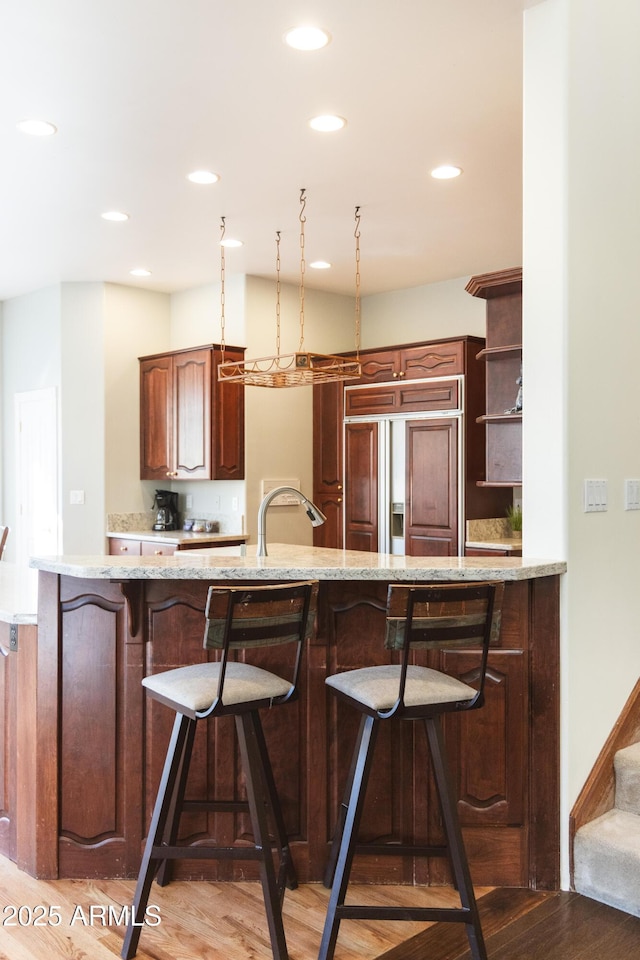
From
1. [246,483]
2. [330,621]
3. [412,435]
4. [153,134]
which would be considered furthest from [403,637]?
[246,483]

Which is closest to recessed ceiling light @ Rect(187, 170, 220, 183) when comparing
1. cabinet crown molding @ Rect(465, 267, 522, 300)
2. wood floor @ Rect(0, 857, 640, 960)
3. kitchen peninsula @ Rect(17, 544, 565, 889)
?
cabinet crown molding @ Rect(465, 267, 522, 300)

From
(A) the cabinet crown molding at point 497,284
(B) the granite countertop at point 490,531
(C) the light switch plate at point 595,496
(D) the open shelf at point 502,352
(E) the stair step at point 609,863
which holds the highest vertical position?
(A) the cabinet crown molding at point 497,284

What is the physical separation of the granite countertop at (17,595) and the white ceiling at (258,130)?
6.60ft

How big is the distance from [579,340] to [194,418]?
3.98 metres

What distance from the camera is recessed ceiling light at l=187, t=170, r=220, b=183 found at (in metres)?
4.20

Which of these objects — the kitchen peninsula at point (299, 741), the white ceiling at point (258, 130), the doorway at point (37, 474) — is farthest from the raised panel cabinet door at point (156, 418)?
the kitchen peninsula at point (299, 741)

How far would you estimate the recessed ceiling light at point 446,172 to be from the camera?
13.6 ft

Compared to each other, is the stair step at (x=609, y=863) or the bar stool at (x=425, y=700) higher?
the bar stool at (x=425, y=700)

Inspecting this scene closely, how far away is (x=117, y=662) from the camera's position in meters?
2.70

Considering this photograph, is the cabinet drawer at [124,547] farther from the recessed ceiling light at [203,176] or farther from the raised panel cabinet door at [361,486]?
the recessed ceiling light at [203,176]

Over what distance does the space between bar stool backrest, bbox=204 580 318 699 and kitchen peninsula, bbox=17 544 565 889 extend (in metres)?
0.37

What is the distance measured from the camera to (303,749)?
268cm

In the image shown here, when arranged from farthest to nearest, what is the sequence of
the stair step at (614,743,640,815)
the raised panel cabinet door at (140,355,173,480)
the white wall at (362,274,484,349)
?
the raised panel cabinet door at (140,355,173,480), the white wall at (362,274,484,349), the stair step at (614,743,640,815)

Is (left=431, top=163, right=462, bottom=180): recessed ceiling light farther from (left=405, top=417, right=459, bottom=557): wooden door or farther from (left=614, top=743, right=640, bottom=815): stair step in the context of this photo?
Answer: (left=614, top=743, right=640, bottom=815): stair step
